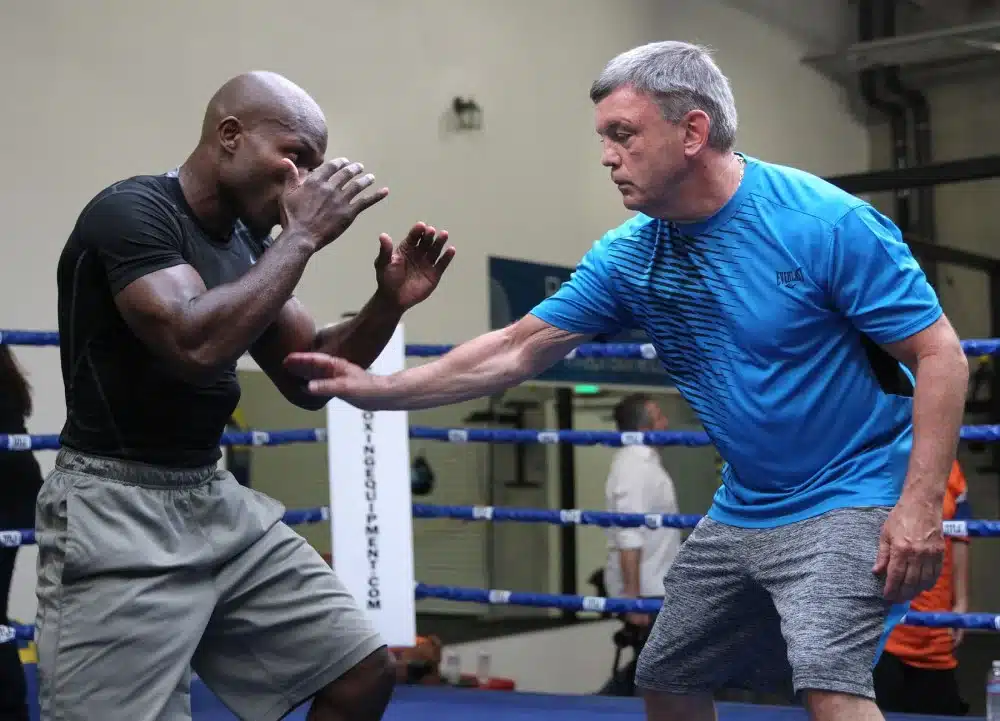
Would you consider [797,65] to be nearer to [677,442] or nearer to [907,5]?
[907,5]

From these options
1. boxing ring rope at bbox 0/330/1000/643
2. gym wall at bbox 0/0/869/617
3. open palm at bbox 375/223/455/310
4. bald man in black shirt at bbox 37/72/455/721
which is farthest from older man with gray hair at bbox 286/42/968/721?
gym wall at bbox 0/0/869/617

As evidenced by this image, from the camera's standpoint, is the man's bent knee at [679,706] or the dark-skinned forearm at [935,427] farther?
the man's bent knee at [679,706]

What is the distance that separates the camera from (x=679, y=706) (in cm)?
242

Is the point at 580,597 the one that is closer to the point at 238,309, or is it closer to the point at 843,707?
the point at 843,707

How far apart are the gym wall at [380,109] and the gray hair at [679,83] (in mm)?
3565

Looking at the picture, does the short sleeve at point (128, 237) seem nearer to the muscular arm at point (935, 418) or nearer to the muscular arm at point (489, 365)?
the muscular arm at point (489, 365)

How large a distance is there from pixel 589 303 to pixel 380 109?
449cm

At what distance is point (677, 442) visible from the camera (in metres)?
4.11

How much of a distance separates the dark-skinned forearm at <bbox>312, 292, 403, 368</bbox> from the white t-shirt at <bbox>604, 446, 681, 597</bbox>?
351cm

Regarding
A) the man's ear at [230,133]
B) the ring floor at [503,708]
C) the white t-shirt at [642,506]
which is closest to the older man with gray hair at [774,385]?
the man's ear at [230,133]

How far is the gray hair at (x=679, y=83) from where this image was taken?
2.24m

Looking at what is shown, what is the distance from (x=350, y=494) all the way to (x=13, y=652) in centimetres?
121

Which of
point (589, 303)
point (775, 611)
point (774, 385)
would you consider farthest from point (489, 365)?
point (775, 611)

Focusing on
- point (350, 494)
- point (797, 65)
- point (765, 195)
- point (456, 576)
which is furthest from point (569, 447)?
point (765, 195)
